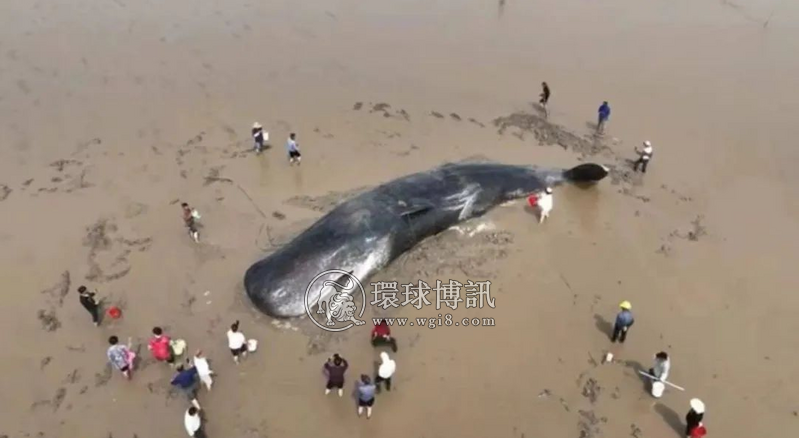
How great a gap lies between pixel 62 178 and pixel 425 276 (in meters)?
10.3

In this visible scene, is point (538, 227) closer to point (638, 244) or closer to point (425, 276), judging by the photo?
point (638, 244)

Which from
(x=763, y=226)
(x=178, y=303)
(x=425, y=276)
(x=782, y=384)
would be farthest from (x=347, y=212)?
(x=763, y=226)

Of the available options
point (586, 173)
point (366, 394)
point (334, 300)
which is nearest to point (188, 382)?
point (366, 394)

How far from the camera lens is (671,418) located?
11.9 m

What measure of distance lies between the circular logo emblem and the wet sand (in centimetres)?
35

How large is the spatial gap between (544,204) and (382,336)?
590 cm

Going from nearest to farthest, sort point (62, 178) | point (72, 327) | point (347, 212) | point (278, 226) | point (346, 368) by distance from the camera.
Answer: point (346, 368) < point (72, 327) < point (347, 212) < point (278, 226) < point (62, 178)

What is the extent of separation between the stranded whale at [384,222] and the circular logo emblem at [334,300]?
7 cm

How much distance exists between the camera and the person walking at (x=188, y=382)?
37.4 feet

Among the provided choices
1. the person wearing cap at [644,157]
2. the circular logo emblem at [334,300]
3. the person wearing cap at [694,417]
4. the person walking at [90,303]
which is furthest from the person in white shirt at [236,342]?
the person wearing cap at [644,157]

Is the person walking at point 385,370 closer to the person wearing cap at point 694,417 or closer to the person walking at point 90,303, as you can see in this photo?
the person wearing cap at point 694,417

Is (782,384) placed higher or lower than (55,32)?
lower

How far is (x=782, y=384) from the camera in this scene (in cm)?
1266

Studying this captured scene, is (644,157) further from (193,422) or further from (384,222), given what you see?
(193,422)
